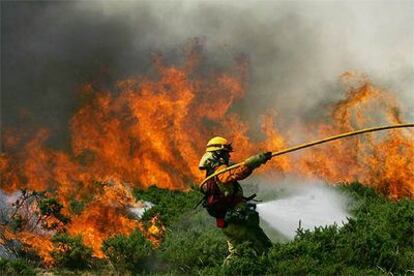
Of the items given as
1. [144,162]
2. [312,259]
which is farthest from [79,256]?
[144,162]

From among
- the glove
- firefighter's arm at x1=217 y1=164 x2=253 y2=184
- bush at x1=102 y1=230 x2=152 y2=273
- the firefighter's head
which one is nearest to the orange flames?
bush at x1=102 y1=230 x2=152 y2=273

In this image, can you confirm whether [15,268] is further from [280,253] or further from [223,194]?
[280,253]

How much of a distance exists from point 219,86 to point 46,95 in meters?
5.56

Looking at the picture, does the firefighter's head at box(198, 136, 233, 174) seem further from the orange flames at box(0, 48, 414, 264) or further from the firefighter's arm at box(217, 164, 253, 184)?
the orange flames at box(0, 48, 414, 264)

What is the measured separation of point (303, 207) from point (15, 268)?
23.8ft

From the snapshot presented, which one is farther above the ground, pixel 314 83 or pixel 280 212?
pixel 314 83

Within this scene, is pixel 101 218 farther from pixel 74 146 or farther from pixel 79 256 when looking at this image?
pixel 74 146

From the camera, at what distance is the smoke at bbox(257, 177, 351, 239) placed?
13109 millimetres

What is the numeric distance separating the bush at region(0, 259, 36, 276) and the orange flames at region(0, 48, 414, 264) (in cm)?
574

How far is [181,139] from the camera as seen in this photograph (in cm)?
1775

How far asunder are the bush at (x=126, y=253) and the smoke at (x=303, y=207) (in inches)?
145

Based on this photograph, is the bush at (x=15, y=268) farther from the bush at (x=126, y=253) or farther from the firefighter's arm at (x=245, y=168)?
the firefighter's arm at (x=245, y=168)

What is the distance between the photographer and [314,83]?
1934cm

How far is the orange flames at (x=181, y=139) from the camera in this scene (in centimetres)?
1650
